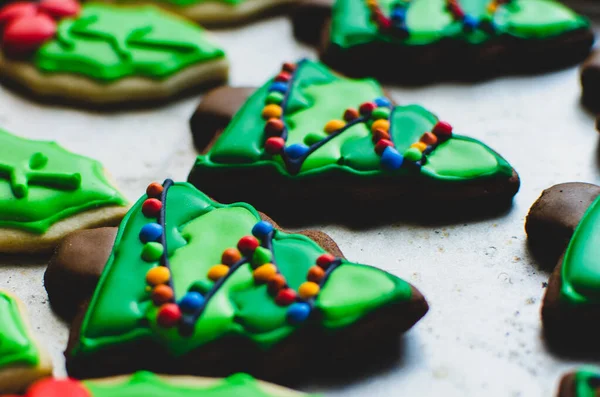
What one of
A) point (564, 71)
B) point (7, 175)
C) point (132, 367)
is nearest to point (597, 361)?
point (132, 367)

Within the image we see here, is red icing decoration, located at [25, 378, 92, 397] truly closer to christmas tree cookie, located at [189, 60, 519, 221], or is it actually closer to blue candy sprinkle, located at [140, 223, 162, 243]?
blue candy sprinkle, located at [140, 223, 162, 243]

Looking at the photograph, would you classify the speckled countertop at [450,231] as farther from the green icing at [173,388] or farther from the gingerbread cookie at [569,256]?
the green icing at [173,388]

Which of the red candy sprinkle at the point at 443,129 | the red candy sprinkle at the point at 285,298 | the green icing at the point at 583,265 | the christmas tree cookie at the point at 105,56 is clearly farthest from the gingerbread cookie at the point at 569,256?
the christmas tree cookie at the point at 105,56

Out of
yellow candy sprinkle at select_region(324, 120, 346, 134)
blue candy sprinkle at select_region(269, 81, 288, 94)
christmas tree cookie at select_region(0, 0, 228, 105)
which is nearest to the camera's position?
yellow candy sprinkle at select_region(324, 120, 346, 134)

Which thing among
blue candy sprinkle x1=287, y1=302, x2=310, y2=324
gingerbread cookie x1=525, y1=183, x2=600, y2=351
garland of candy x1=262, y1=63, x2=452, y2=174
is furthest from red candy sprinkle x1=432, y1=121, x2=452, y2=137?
blue candy sprinkle x1=287, y1=302, x2=310, y2=324

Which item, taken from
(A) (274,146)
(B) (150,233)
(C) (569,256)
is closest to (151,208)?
(B) (150,233)

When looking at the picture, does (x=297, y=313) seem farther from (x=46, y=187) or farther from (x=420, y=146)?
(x=46, y=187)
